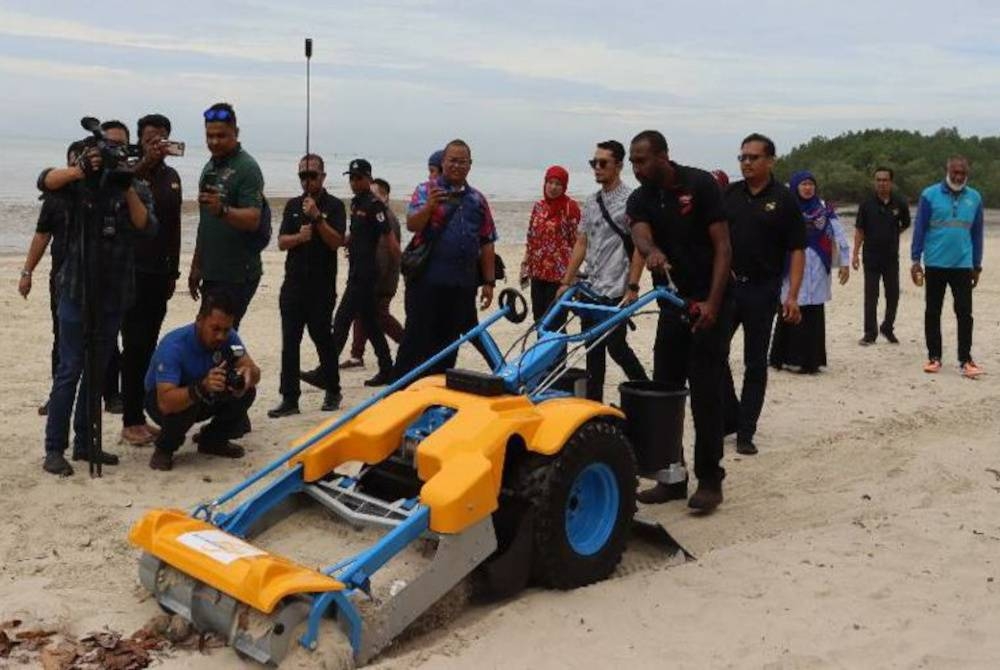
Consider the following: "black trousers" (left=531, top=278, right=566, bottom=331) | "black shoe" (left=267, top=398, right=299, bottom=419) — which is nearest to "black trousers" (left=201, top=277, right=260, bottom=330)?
"black shoe" (left=267, top=398, right=299, bottom=419)

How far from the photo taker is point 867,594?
169 inches

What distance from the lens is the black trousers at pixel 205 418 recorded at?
585 centimetres

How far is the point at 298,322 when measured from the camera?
7184 millimetres

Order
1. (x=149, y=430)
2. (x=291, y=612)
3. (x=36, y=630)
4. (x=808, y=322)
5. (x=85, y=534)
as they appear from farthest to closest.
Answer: (x=808, y=322), (x=149, y=430), (x=85, y=534), (x=36, y=630), (x=291, y=612)

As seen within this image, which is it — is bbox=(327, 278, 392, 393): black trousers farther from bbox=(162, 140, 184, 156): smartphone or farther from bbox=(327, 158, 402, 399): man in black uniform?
bbox=(162, 140, 184, 156): smartphone

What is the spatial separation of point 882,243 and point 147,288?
24.7ft

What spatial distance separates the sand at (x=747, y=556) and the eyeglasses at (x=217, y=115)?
1961mm

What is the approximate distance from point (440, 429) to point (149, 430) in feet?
9.64

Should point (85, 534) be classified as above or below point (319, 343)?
below

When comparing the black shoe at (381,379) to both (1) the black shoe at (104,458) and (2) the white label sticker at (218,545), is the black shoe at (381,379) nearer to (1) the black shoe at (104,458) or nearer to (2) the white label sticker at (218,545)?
(1) the black shoe at (104,458)

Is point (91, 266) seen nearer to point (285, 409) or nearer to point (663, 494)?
point (285, 409)

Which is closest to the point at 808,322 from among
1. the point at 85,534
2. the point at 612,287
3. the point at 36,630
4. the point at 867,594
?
the point at 612,287

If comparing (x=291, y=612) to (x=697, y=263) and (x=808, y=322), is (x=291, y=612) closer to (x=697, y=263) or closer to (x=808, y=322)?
(x=697, y=263)

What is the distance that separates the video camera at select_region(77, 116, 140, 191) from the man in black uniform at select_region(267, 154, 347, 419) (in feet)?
5.33
